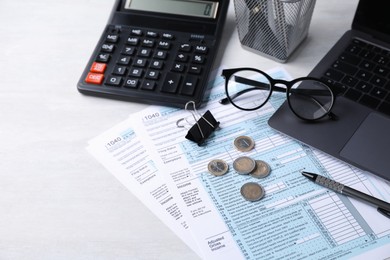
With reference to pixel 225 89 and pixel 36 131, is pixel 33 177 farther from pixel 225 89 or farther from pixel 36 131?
pixel 225 89

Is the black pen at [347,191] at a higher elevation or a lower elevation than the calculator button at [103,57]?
higher

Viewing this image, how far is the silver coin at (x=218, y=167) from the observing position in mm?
593

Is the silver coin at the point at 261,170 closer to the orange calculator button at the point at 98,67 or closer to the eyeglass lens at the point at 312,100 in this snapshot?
the eyeglass lens at the point at 312,100

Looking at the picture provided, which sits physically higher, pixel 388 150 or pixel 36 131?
pixel 388 150

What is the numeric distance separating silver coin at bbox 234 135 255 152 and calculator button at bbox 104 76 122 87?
20 cm

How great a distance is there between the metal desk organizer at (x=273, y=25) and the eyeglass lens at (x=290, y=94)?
0.17 feet

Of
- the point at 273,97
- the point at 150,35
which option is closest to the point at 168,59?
the point at 150,35

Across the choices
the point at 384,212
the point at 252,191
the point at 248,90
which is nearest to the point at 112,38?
the point at 248,90

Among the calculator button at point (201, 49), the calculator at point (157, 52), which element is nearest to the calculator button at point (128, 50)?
the calculator at point (157, 52)

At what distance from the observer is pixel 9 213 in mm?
576

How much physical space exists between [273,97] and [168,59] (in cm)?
17

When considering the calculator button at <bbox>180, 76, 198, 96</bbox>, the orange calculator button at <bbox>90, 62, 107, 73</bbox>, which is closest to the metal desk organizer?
the calculator button at <bbox>180, 76, 198, 96</bbox>

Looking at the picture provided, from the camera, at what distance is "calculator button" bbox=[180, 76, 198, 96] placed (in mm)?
650

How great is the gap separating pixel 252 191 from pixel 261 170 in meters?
0.03
